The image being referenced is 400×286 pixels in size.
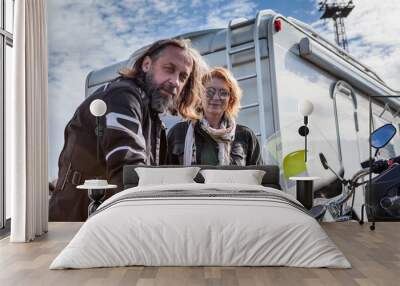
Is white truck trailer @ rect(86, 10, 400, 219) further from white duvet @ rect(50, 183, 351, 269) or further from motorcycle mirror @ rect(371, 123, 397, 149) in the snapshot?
white duvet @ rect(50, 183, 351, 269)

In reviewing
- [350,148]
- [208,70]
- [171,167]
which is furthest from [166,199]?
[350,148]

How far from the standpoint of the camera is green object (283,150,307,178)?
643 cm

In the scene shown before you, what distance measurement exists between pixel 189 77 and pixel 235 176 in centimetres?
145

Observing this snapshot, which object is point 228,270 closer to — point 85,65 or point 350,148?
point 350,148

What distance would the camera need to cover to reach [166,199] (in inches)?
167

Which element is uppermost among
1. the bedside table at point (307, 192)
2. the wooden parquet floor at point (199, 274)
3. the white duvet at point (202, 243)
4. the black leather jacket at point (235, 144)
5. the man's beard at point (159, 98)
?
the man's beard at point (159, 98)

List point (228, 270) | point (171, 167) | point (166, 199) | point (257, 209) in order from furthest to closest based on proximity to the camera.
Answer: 1. point (171, 167)
2. point (166, 199)
3. point (257, 209)
4. point (228, 270)

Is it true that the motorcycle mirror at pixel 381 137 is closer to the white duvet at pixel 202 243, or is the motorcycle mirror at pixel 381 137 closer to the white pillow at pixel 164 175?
the white pillow at pixel 164 175

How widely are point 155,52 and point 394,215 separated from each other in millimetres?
3649

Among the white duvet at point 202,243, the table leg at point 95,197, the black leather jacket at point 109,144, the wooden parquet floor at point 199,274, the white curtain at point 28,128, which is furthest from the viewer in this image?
the black leather jacket at point 109,144

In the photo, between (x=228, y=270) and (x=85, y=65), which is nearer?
(x=228, y=270)

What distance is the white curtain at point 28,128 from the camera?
5070mm

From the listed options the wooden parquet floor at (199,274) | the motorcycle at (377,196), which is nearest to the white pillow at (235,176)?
the motorcycle at (377,196)

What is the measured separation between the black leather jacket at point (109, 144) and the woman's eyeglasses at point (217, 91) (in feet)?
2.34
